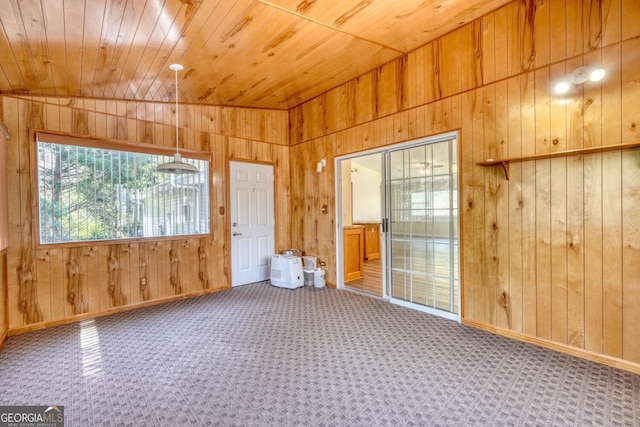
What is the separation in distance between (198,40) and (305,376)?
118 inches

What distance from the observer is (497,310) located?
299 centimetres

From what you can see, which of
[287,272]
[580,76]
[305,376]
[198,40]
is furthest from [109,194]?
[580,76]

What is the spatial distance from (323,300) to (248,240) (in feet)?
5.68

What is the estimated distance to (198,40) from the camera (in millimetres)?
2770

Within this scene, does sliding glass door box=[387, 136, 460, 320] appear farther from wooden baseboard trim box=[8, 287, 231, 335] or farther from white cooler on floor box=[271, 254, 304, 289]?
wooden baseboard trim box=[8, 287, 231, 335]

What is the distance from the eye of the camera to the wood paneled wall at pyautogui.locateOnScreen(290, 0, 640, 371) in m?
2.31

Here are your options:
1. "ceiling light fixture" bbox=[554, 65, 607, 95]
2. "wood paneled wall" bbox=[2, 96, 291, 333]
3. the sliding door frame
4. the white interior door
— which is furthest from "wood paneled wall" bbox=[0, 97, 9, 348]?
"ceiling light fixture" bbox=[554, 65, 607, 95]

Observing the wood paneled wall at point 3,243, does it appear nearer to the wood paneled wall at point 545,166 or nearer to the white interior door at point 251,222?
the white interior door at point 251,222

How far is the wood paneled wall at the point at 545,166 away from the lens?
2.31m

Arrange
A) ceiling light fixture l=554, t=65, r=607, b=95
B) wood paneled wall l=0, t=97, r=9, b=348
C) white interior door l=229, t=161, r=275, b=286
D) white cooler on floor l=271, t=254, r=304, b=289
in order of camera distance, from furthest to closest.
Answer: white interior door l=229, t=161, r=275, b=286
white cooler on floor l=271, t=254, r=304, b=289
wood paneled wall l=0, t=97, r=9, b=348
ceiling light fixture l=554, t=65, r=607, b=95

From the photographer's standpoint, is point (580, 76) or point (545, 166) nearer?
point (580, 76)

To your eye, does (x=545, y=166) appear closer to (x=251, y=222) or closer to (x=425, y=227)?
(x=425, y=227)

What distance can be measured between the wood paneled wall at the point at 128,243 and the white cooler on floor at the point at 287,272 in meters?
0.62

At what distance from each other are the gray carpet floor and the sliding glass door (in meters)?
0.41
